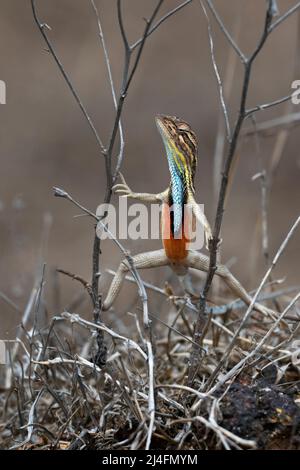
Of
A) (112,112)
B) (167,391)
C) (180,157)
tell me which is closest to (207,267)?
(180,157)

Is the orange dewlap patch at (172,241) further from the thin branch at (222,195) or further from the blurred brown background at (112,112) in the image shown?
the blurred brown background at (112,112)

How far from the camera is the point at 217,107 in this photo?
37.4 feet

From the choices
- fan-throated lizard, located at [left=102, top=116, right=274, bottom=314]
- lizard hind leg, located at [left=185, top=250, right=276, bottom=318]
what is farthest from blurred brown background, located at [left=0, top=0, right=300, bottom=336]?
fan-throated lizard, located at [left=102, top=116, right=274, bottom=314]

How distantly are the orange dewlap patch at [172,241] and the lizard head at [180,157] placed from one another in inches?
1.4

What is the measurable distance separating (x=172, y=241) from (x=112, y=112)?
812 centimetres

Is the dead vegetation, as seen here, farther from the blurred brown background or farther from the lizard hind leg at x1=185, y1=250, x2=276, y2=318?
the blurred brown background

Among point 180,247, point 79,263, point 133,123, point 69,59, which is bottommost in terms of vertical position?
point 79,263

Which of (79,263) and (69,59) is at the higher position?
(69,59)

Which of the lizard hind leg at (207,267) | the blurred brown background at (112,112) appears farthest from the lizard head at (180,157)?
the blurred brown background at (112,112)

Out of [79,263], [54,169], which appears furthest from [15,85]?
[79,263]

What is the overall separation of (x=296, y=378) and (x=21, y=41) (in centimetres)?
952

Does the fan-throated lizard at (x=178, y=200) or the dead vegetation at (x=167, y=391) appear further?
the fan-throated lizard at (x=178, y=200)

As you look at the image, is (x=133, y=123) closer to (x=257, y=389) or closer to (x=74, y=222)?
(x=74, y=222)

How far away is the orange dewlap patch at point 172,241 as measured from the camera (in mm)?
3164
